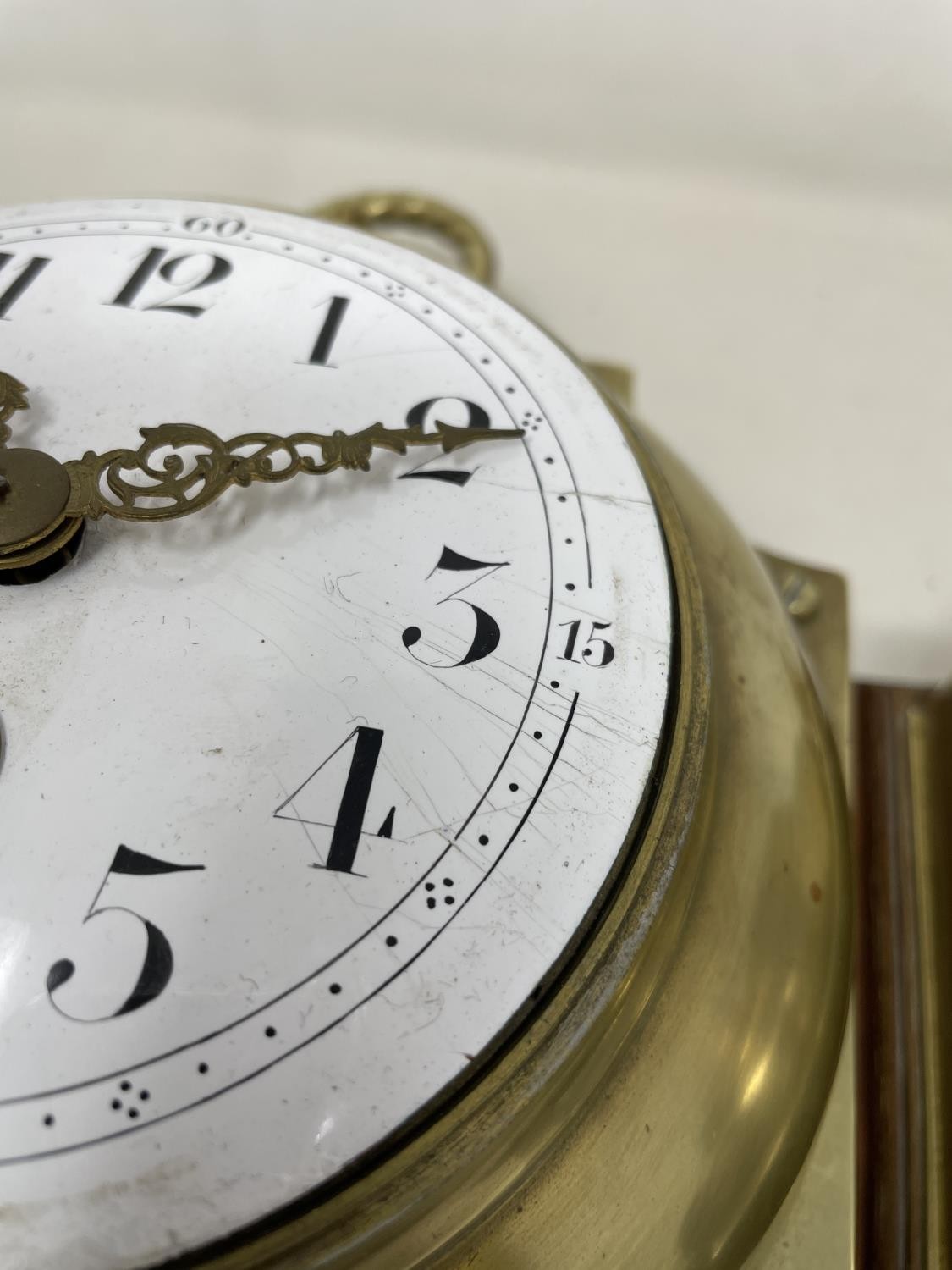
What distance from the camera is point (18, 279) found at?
27.6 inches

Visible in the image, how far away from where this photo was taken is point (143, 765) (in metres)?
0.51

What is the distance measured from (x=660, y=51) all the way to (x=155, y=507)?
1.01 metres

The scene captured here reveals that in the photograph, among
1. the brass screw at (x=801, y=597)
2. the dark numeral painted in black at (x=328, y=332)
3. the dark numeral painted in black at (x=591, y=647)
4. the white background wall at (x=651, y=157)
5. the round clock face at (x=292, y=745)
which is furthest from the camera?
the white background wall at (x=651, y=157)

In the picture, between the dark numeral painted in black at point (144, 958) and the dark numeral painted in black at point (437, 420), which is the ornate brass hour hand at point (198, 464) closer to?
the dark numeral painted in black at point (437, 420)

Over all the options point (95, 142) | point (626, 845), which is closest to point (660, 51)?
point (95, 142)

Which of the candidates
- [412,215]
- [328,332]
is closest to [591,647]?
[328,332]

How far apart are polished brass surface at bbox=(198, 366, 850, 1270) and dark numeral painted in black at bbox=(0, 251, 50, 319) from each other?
39 cm

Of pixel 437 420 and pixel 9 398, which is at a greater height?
pixel 437 420

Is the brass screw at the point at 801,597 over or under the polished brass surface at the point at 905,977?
over

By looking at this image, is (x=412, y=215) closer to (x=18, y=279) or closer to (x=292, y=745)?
(x=18, y=279)

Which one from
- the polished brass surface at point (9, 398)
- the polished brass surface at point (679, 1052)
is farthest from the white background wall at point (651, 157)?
the polished brass surface at point (9, 398)

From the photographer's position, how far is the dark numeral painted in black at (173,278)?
0.70m

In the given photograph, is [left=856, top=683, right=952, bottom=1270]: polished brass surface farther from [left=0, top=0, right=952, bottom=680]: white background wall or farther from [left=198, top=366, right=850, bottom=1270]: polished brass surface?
[left=0, top=0, right=952, bottom=680]: white background wall

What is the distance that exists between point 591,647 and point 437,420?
18cm
